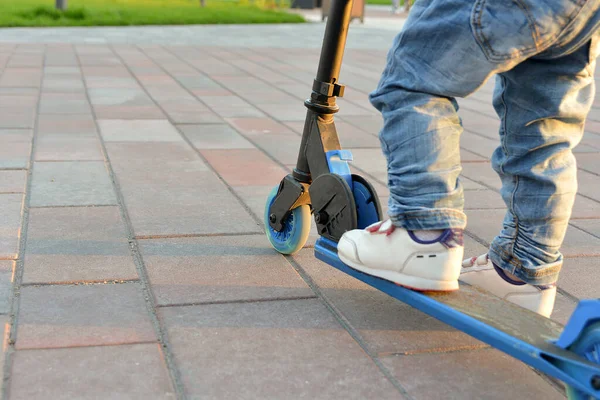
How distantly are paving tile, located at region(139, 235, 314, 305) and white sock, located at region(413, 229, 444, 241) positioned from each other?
24.3 inches

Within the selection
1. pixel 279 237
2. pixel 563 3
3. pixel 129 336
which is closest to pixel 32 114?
pixel 279 237

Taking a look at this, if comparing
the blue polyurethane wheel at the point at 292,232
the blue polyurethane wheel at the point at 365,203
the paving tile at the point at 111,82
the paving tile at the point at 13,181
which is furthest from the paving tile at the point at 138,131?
the blue polyurethane wheel at the point at 365,203

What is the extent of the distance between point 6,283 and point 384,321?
1.17 metres

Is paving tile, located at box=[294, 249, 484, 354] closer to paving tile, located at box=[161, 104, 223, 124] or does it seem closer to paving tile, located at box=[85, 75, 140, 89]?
paving tile, located at box=[161, 104, 223, 124]

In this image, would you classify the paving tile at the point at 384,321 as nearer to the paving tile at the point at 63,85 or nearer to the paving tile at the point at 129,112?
the paving tile at the point at 129,112

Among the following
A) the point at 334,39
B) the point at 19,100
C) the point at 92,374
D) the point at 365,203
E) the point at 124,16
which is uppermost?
the point at 334,39

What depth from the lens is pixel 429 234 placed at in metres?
2.04

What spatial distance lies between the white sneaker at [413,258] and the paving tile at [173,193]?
1.13 meters

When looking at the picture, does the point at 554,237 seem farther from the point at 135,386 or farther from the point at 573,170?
the point at 135,386

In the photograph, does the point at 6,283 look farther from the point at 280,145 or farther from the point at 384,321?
the point at 280,145

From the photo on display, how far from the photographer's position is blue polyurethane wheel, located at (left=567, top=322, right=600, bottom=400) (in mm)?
1688

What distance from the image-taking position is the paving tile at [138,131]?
4.99 meters

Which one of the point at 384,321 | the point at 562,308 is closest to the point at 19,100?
the point at 384,321

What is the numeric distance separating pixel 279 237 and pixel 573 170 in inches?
42.9
